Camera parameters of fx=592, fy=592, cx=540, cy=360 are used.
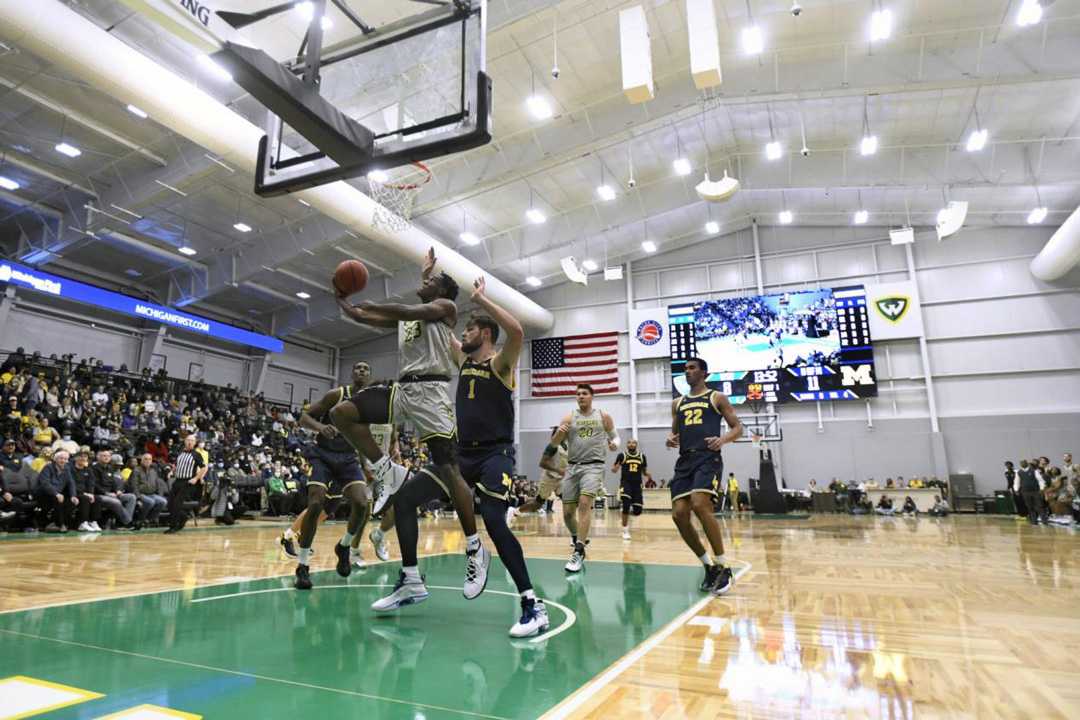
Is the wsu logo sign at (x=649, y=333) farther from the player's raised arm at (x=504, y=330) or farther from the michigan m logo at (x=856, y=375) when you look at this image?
the player's raised arm at (x=504, y=330)

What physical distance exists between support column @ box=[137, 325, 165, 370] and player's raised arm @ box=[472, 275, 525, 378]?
21235mm

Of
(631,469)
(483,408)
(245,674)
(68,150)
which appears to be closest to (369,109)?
(483,408)

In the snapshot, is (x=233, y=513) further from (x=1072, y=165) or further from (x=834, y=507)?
(x=1072, y=165)

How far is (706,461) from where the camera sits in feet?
15.1

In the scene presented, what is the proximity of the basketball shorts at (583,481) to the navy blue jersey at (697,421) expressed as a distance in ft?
4.45

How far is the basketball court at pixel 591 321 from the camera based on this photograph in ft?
8.29

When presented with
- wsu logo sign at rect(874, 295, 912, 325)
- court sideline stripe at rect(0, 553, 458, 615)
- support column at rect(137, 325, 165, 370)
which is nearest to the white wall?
wsu logo sign at rect(874, 295, 912, 325)

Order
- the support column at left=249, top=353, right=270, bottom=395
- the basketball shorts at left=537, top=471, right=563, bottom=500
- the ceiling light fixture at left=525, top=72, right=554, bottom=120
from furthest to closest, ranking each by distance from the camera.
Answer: the support column at left=249, top=353, right=270, bottom=395 → the ceiling light fixture at left=525, top=72, right=554, bottom=120 → the basketball shorts at left=537, top=471, right=563, bottom=500

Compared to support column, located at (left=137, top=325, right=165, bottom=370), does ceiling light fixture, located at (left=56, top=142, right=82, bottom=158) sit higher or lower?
higher

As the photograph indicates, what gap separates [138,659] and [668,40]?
13865 millimetres

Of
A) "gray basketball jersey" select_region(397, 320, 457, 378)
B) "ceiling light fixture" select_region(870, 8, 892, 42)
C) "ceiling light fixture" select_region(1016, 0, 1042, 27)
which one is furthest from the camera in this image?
"ceiling light fixture" select_region(870, 8, 892, 42)

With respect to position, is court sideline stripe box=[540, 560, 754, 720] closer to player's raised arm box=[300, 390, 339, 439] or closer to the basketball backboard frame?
player's raised arm box=[300, 390, 339, 439]

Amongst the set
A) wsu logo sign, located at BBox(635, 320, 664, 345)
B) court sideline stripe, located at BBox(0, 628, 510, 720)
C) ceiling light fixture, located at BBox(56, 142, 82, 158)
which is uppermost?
ceiling light fixture, located at BBox(56, 142, 82, 158)

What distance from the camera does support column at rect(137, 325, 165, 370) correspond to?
20.4 meters
